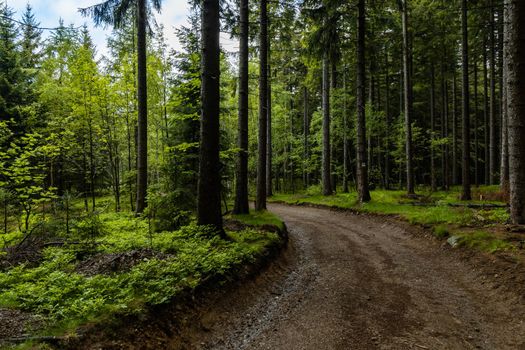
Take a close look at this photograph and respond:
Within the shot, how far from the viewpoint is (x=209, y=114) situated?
24.6 ft

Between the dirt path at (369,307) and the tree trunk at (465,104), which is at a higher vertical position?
the tree trunk at (465,104)

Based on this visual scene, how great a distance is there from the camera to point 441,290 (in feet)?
19.8

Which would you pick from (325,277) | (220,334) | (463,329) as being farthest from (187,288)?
(463,329)

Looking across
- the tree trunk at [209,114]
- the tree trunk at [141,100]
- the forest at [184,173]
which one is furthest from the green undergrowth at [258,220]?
the tree trunk at [141,100]

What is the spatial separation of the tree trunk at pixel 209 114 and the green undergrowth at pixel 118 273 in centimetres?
83

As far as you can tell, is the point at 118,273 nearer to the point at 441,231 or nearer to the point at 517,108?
the point at 441,231

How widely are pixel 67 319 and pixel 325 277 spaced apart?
489cm

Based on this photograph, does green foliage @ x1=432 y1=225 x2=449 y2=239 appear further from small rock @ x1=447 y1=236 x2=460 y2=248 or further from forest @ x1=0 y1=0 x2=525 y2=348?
small rock @ x1=447 y1=236 x2=460 y2=248

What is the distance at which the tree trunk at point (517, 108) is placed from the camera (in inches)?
318

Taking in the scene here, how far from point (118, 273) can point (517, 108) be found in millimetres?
10054

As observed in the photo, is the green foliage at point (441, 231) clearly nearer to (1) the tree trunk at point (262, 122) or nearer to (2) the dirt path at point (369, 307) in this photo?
(2) the dirt path at point (369, 307)

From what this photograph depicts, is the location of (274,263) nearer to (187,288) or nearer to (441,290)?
(187,288)

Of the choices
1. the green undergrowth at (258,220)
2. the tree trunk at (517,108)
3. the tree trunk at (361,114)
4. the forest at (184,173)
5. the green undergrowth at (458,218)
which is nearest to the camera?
the forest at (184,173)

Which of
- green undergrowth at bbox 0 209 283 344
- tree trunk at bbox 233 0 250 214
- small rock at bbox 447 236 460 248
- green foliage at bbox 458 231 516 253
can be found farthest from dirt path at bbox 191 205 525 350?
tree trunk at bbox 233 0 250 214
